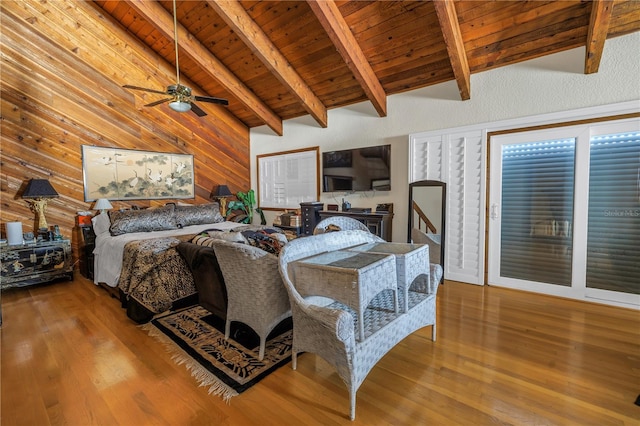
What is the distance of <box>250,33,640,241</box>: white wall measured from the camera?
3.17 m

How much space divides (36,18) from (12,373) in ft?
15.8

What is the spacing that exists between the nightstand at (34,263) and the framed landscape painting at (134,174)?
3.28 ft

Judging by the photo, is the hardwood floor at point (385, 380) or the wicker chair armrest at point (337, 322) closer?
the wicker chair armrest at point (337, 322)

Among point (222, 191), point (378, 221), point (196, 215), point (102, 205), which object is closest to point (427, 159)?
point (378, 221)

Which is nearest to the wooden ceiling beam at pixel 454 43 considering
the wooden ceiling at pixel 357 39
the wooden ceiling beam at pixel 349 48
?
the wooden ceiling at pixel 357 39

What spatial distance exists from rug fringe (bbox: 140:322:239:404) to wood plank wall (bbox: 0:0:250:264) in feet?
11.0

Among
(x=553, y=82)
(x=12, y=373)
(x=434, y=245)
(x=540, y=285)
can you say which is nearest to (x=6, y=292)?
(x=12, y=373)

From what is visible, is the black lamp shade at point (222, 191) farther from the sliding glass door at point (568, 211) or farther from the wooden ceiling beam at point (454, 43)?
the sliding glass door at point (568, 211)

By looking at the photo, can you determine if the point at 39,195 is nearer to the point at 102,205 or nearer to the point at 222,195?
the point at 102,205

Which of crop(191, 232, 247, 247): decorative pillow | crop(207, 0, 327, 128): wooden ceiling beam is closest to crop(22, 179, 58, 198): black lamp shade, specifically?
crop(191, 232, 247, 247): decorative pillow

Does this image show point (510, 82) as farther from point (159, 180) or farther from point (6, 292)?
point (6, 292)

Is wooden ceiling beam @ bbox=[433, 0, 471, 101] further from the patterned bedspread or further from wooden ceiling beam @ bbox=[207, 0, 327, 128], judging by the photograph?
the patterned bedspread

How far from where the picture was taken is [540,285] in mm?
3652

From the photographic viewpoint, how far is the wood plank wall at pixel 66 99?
4.18 metres
